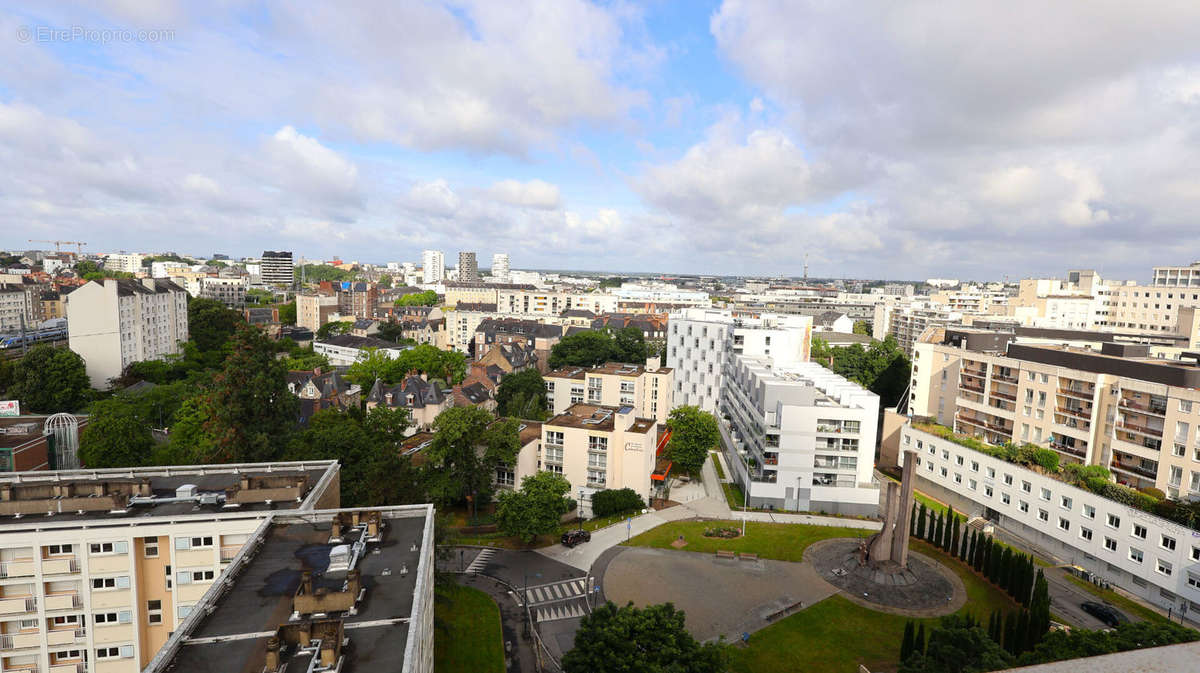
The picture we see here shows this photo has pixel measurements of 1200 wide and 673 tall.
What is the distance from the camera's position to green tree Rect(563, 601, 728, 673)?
82.1 feet

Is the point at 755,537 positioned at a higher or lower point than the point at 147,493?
lower

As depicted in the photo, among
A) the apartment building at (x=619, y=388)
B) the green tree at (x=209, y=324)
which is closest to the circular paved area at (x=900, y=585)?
the apartment building at (x=619, y=388)

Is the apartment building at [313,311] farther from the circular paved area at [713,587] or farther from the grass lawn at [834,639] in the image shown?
the grass lawn at [834,639]

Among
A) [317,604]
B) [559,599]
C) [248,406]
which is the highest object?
[248,406]

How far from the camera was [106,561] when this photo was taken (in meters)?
26.2

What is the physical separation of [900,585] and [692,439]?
986 inches

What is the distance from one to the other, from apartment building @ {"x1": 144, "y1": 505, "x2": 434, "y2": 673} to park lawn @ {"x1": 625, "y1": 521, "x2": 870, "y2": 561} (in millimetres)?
27311

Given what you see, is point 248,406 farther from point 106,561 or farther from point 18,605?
point 18,605

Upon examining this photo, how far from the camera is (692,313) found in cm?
9525

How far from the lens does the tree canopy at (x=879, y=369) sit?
92.2 m

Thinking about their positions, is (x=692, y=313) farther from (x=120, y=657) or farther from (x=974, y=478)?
(x=120, y=657)

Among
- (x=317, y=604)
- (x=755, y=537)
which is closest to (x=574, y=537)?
(x=755, y=537)

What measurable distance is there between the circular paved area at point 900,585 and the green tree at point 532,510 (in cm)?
1969

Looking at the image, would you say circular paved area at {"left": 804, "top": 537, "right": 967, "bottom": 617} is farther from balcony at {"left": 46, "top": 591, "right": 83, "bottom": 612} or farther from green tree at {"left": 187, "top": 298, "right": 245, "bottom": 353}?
green tree at {"left": 187, "top": 298, "right": 245, "bottom": 353}
